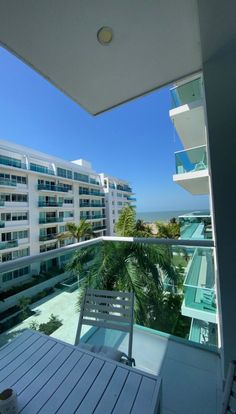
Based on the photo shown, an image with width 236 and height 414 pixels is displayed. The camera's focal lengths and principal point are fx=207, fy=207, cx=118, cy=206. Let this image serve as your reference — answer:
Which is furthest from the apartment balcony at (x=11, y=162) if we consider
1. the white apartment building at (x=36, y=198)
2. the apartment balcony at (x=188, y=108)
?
the apartment balcony at (x=188, y=108)

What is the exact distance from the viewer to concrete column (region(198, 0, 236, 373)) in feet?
5.07

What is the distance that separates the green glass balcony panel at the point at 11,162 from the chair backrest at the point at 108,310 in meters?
19.3

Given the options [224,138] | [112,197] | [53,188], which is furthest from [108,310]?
[112,197]

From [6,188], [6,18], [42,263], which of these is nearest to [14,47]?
[6,18]

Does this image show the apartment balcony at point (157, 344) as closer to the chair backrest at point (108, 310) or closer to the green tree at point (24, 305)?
the green tree at point (24, 305)

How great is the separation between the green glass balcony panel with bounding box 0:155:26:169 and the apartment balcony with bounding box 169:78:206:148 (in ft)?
53.8

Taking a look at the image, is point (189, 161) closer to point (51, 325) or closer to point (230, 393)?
point (51, 325)

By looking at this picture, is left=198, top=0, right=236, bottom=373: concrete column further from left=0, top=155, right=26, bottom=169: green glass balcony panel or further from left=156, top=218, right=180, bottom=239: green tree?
left=0, top=155, right=26, bottom=169: green glass balcony panel

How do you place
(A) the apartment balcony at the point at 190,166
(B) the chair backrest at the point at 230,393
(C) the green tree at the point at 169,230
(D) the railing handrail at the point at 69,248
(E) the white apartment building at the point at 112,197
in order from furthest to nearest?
(E) the white apartment building at the point at 112,197 → (C) the green tree at the point at 169,230 → (A) the apartment balcony at the point at 190,166 → (D) the railing handrail at the point at 69,248 → (B) the chair backrest at the point at 230,393

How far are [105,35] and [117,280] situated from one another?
249 centimetres

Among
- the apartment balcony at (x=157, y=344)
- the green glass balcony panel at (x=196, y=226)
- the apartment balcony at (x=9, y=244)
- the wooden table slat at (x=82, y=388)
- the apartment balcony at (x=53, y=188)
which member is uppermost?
the apartment balcony at (x=53, y=188)

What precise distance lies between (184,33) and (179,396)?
9.31ft

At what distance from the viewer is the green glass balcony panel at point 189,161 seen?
564 centimetres

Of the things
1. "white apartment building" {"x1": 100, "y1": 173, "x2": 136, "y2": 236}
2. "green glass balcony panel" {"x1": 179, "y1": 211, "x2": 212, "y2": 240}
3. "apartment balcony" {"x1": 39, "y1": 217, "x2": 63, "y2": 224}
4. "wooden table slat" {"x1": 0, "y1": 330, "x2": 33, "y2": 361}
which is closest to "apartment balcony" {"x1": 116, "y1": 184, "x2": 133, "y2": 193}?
"white apartment building" {"x1": 100, "y1": 173, "x2": 136, "y2": 236}
